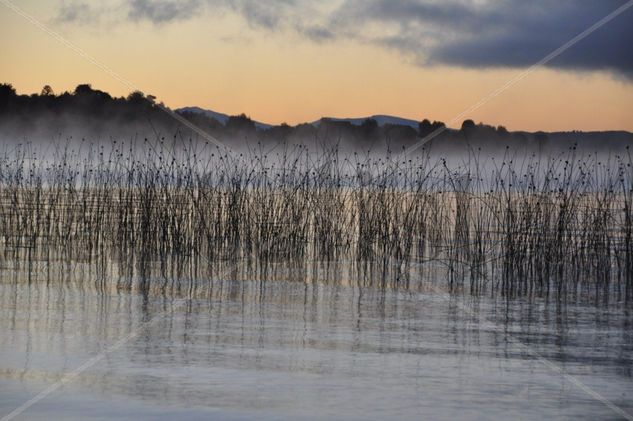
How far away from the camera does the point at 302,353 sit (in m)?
4.99

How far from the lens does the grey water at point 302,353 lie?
155 inches

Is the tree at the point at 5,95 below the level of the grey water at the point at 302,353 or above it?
above

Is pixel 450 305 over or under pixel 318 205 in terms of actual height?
under

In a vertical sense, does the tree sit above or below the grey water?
above

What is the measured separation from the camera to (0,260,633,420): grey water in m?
3.94

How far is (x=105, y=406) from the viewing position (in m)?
3.86

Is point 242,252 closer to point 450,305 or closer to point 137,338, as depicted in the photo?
point 450,305

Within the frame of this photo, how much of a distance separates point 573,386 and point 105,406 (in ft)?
6.53

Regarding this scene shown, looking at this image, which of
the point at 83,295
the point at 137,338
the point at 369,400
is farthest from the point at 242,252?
the point at 369,400

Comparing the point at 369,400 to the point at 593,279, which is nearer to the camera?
the point at 369,400

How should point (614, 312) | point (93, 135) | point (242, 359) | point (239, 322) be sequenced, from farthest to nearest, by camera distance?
point (93, 135) < point (614, 312) < point (239, 322) < point (242, 359)

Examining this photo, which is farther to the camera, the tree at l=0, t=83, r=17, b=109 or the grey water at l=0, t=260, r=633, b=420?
the tree at l=0, t=83, r=17, b=109

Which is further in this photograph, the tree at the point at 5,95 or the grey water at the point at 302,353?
the tree at the point at 5,95

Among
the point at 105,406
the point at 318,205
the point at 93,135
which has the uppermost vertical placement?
the point at 93,135
